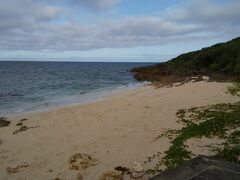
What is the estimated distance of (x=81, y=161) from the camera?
9.95 m

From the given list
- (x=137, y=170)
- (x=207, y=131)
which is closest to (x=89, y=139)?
(x=137, y=170)

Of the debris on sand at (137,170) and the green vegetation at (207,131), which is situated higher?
the green vegetation at (207,131)

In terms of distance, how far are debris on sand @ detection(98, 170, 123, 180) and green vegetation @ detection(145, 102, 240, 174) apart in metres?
0.96

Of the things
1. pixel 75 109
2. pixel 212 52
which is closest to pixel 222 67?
pixel 212 52

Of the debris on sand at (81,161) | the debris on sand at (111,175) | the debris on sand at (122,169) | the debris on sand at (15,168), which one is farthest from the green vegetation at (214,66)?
the debris on sand at (15,168)

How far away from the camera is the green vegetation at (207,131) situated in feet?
30.3

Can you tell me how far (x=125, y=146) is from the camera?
11.1 metres

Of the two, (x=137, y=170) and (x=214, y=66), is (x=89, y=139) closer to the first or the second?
(x=137, y=170)

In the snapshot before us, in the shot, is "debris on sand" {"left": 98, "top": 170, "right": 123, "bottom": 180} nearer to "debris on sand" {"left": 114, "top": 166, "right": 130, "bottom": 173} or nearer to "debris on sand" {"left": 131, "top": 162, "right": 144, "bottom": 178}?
"debris on sand" {"left": 114, "top": 166, "right": 130, "bottom": 173}

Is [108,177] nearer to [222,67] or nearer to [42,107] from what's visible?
[42,107]

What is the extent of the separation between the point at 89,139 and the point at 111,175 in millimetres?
4022

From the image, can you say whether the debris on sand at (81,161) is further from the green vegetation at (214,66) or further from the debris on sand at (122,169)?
the green vegetation at (214,66)

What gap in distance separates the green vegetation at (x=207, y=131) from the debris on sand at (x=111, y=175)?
3.14 ft

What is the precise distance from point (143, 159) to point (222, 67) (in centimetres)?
2988
